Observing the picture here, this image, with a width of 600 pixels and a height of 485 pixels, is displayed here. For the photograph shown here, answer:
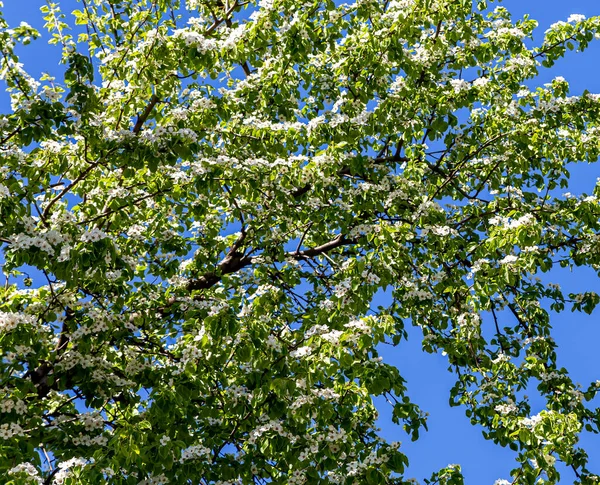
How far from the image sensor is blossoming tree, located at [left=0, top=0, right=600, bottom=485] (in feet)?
23.1

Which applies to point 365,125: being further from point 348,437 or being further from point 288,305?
point 348,437

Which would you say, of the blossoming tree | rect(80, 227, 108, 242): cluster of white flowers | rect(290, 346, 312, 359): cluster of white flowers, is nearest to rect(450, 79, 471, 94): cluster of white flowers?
the blossoming tree

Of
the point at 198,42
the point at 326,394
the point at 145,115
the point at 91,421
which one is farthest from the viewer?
the point at 145,115

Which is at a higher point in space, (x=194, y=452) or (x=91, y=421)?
(x=91, y=421)

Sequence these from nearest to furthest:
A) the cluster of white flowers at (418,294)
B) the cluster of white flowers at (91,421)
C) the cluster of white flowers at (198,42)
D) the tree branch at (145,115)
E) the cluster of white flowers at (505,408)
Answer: the cluster of white flowers at (91,421) → the cluster of white flowers at (198,42) → the cluster of white flowers at (505,408) → the cluster of white flowers at (418,294) → the tree branch at (145,115)

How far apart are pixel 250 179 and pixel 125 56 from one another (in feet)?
8.79

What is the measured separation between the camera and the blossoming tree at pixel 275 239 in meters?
7.04

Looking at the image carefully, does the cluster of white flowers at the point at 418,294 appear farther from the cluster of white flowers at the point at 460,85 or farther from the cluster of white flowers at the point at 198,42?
the cluster of white flowers at the point at 198,42

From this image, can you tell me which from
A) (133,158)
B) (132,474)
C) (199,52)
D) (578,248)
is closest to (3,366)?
(132,474)

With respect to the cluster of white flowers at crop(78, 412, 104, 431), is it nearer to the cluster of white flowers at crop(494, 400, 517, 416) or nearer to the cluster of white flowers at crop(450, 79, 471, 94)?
the cluster of white flowers at crop(494, 400, 517, 416)

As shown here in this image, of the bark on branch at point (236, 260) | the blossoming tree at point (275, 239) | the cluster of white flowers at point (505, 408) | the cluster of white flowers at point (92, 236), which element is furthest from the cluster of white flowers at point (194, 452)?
the cluster of white flowers at point (505, 408)

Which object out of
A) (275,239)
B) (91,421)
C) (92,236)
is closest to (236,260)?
(275,239)

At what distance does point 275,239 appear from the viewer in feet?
31.2

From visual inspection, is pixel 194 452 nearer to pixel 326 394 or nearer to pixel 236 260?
pixel 326 394
